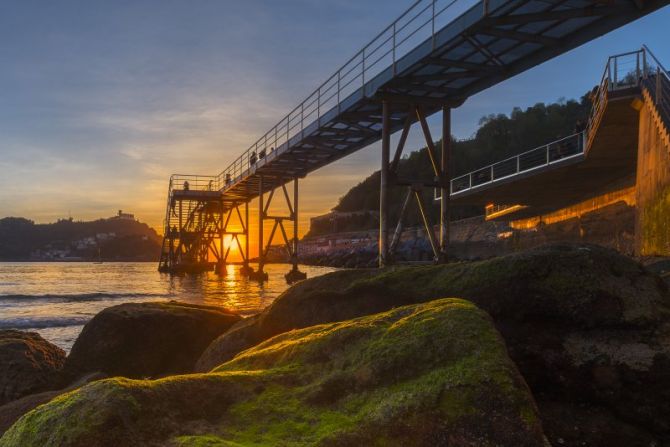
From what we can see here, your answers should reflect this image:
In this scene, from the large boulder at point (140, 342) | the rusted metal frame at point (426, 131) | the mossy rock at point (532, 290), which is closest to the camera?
the mossy rock at point (532, 290)

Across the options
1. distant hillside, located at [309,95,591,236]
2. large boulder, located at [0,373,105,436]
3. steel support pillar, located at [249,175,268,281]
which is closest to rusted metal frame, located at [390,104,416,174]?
large boulder, located at [0,373,105,436]

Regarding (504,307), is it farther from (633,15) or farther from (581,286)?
(633,15)

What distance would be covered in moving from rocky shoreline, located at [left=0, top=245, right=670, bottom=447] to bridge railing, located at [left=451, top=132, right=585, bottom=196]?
1821cm

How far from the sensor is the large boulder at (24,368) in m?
6.96

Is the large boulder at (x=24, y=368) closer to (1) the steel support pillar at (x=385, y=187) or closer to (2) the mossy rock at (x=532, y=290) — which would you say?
(2) the mossy rock at (x=532, y=290)

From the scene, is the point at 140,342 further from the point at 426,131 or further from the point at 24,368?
the point at 426,131

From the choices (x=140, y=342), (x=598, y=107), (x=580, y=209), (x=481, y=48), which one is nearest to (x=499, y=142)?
(x=580, y=209)

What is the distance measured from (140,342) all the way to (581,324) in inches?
265

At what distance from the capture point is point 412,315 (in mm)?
3963

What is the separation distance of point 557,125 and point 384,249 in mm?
91837

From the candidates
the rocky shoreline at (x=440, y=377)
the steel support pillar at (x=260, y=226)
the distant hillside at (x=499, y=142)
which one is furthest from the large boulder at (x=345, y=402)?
the distant hillside at (x=499, y=142)

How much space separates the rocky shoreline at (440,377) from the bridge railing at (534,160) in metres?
18.2

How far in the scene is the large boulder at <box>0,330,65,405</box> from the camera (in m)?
6.96

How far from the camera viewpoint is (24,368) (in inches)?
284
